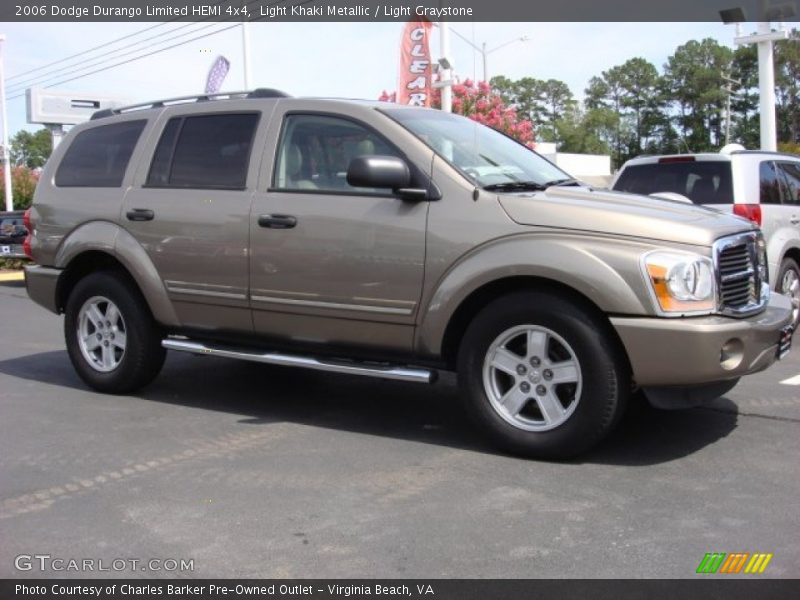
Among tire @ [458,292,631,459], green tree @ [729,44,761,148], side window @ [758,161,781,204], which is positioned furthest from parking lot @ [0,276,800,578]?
green tree @ [729,44,761,148]

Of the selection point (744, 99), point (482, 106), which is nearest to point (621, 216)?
point (482, 106)

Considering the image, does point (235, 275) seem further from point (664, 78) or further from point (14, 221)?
point (664, 78)

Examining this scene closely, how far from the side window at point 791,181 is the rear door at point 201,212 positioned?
5890mm

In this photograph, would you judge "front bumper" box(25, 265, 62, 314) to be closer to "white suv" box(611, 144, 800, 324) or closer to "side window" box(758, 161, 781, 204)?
"white suv" box(611, 144, 800, 324)

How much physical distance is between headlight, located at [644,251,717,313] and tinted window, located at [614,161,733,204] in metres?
4.41

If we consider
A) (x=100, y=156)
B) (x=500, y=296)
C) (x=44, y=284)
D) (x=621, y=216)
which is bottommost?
(x=500, y=296)

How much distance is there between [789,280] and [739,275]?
464cm

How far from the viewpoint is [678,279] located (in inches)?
161

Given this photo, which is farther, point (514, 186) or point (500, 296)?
point (514, 186)

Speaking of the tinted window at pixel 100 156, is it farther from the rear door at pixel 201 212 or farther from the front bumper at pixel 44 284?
the front bumper at pixel 44 284

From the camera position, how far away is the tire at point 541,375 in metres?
4.29
